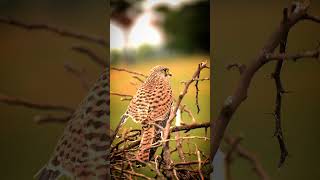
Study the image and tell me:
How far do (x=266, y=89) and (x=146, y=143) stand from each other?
0.63 meters

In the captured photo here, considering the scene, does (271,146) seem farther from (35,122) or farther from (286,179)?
(35,122)

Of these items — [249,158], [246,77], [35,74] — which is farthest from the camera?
[35,74]

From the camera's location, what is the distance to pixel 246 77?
6.52ft

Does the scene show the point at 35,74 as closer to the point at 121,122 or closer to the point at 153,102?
the point at 121,122

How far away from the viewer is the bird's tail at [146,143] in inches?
87.7

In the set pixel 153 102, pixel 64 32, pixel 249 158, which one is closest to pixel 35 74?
pixel 64 32

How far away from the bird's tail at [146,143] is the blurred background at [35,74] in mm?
356

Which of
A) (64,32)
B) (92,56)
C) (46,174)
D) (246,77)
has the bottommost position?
(46,174)

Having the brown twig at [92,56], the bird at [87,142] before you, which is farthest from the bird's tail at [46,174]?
the brown twig at [92,56]

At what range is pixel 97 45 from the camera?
2.25 meters

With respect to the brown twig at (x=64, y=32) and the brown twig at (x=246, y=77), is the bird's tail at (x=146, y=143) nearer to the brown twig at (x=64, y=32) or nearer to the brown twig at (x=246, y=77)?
the brown twig at (x=246, y=77)

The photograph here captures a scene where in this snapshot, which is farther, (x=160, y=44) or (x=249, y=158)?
(x=160, y=44)

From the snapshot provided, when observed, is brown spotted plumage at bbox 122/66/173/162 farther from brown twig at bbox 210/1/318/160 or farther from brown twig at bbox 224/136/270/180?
brown twig at bbox 224/136/270/180

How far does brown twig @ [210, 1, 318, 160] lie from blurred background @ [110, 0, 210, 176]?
0.39ft
